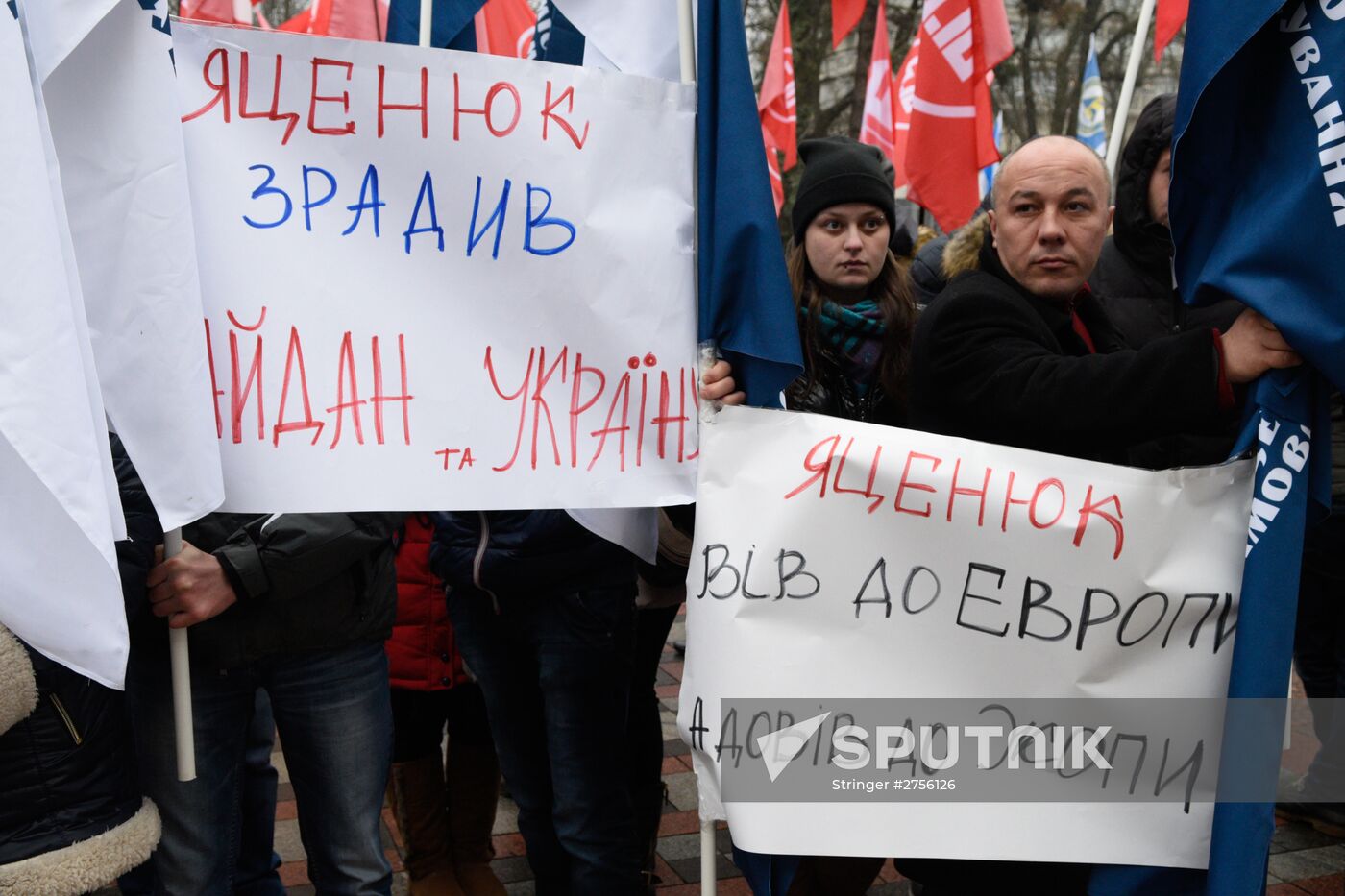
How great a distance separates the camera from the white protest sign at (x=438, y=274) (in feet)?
6.54

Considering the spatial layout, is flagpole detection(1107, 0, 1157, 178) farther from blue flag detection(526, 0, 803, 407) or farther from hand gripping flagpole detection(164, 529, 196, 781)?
hand gripping flagpole detection(164, 529, 196, 781)

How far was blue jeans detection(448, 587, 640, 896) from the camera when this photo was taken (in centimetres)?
281

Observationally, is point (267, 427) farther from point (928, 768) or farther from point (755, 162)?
point (928, 768)

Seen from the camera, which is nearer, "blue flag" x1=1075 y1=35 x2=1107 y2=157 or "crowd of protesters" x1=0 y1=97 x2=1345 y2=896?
"crowd of protesters" x1=0 y1=97 x2=1345 y2=896

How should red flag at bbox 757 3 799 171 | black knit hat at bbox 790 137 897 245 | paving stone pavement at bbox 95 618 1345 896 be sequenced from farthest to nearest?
red flag at bbox 757 3 799 171 → paving stone pavement at bbox 95 618 1345 896 → black knit hat at bbox 790 137 897 245

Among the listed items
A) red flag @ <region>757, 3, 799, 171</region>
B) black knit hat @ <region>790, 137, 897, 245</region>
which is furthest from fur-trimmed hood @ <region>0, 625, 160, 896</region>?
red flag @ <region>757, 3, 799, 171</region>

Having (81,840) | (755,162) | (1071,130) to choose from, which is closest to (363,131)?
(755,162)

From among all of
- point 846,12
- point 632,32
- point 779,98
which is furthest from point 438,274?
point 779,98

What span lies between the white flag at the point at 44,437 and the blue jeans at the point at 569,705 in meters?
1.16

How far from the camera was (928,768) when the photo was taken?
206cm

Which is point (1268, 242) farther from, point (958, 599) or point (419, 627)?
point (419, 627)

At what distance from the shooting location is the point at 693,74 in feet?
7.00

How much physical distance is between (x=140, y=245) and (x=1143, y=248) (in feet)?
7.40

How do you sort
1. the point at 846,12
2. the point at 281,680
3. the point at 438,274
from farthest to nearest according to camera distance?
the point at 846,12 < the point at 281,680 < the point at 438,274
